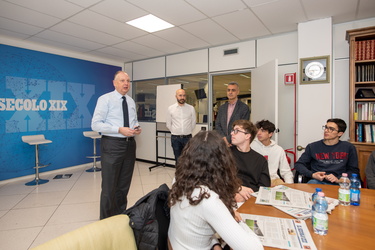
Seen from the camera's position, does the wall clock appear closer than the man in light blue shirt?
No

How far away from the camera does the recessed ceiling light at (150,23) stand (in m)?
3.62

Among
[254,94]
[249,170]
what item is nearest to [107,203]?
[249,170]

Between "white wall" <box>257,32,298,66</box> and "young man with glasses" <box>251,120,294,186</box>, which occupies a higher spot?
"white wall" <box>257,32,298,66</box>

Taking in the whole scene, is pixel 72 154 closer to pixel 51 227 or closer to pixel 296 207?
pixel 51 227

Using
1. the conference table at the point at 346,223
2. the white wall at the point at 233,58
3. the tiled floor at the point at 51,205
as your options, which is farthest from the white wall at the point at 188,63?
the conference table at the point at 346,223

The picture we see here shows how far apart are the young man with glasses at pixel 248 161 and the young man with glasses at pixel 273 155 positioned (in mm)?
566

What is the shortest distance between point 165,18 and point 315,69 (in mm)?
2595

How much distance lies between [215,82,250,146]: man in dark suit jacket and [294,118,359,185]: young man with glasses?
4.19 ft

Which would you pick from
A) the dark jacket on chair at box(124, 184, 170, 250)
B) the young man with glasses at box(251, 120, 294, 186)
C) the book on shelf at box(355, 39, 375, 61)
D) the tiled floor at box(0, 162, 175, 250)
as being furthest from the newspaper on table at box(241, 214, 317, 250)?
the book on shelf at box(355, 39, 375, 61)

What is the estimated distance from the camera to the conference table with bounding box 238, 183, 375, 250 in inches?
43.2

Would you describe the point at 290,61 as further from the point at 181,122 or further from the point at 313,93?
the point at 181,122

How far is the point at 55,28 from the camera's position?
159 inches

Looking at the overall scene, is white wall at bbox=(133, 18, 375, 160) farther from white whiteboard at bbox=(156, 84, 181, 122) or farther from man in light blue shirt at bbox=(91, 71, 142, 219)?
man in light blue shirt at bbox=(91, 71, 142, 219)

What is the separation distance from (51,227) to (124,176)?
1086mm
